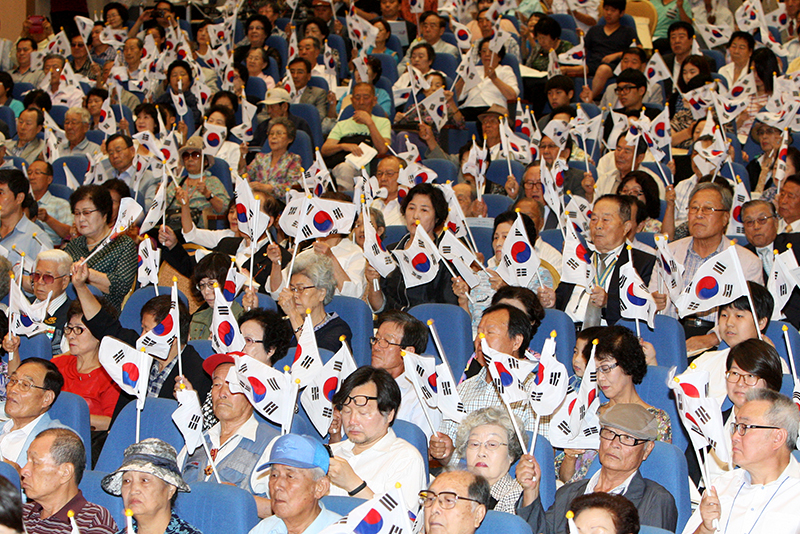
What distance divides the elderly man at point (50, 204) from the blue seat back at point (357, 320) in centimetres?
257

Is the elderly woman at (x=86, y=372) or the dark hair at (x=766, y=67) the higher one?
the dark hair at (x=766, y=67)

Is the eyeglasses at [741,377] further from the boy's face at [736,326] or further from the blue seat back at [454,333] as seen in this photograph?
the blue seat back at [454,333]

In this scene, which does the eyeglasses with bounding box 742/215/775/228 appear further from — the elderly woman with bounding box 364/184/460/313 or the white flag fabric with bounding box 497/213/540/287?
the elderly woman with bounding box 364/184/460/313

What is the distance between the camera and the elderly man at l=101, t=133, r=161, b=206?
6.40 m

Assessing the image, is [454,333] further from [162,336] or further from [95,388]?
[95,388]

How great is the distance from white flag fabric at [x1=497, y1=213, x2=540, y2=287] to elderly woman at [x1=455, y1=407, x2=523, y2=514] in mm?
1404

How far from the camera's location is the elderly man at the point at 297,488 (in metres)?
2.84

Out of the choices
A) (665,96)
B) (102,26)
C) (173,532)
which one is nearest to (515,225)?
(173,532)

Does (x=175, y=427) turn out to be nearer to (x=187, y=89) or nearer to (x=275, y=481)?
(x=275, y=481)

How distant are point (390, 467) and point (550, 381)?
2.14ft

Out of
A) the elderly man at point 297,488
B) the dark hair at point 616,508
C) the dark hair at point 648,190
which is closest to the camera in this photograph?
the dark hair at point 616,508

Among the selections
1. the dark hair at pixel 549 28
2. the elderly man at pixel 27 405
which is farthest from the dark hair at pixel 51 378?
the dark hair at pixel 549 28

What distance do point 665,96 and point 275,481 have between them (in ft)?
20.1

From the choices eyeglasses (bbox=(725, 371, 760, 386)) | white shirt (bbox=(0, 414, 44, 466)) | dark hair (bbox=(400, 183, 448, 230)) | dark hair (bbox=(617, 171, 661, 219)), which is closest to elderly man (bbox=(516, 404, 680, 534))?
eyeglasses (bbox=(725, 371, 760, 386))
